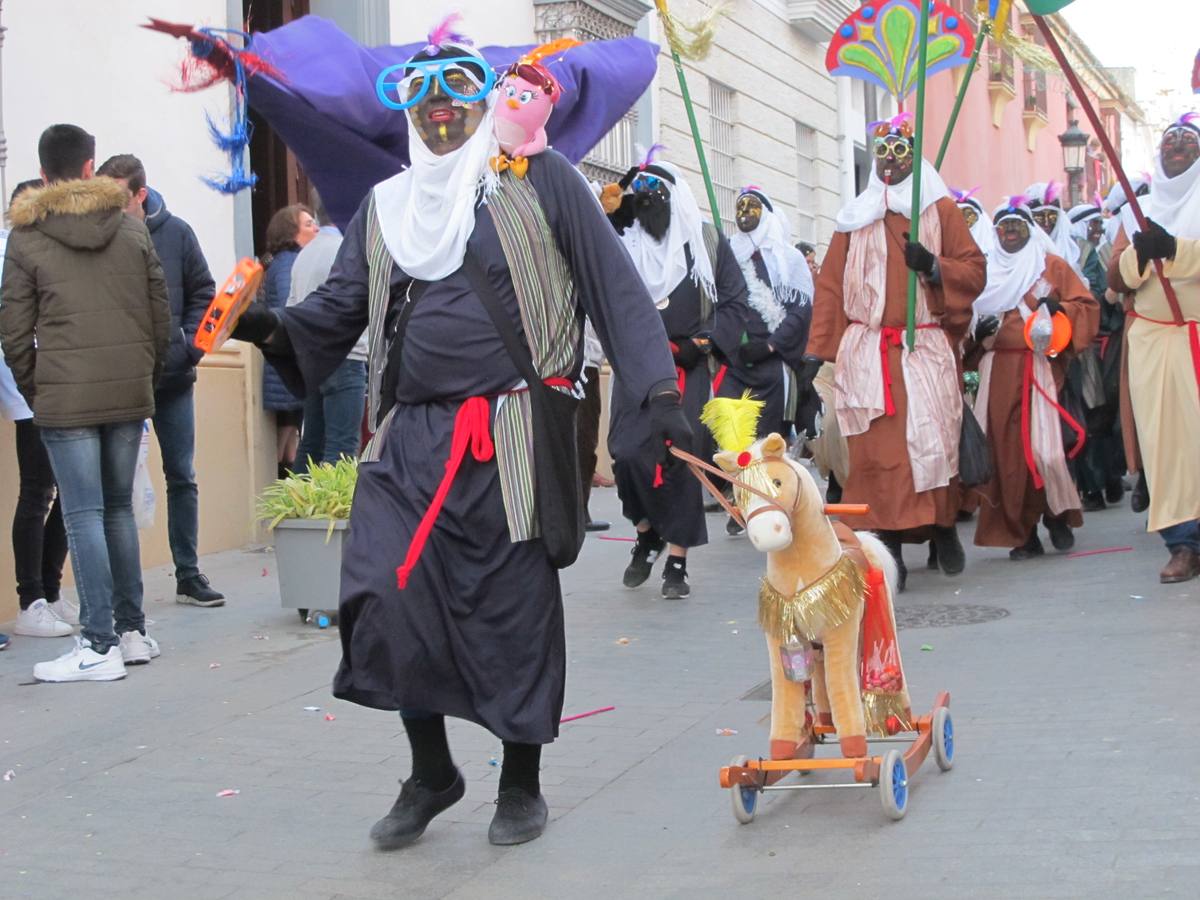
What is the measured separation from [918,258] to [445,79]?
4.10 meters

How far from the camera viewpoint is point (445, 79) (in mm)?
4773

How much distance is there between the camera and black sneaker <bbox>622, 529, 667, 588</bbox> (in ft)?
30.3

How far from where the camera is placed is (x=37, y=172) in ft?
28.7

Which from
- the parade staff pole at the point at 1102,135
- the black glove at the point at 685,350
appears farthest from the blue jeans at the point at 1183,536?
the black glove at the point at 685,350

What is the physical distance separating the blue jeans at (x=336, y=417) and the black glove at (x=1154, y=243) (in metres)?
4.21

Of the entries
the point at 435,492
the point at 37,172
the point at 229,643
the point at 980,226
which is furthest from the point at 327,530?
the point at 980,226

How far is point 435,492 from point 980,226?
22.5ft

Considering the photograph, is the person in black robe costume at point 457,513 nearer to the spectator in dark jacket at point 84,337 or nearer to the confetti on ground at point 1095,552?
the spectator in dark jacket at point 84,337

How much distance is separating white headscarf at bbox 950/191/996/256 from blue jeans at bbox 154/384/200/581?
14.5 feet

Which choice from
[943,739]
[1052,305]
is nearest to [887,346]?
[1052,305]

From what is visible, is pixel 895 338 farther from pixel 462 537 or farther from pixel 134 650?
pixel 462 537

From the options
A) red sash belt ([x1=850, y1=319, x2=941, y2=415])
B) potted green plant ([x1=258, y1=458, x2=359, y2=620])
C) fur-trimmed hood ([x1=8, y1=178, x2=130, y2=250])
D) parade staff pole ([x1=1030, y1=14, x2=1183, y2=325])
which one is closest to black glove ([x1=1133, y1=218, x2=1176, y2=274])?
parade staff pole ([x1=1030, y1=14, x2=1183, y2=325])

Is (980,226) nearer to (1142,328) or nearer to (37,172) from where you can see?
(1142,328)

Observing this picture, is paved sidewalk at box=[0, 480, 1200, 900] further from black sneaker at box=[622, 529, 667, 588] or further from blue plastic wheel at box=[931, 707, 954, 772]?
black sneaker at box=[622, 529, 667, 588]
